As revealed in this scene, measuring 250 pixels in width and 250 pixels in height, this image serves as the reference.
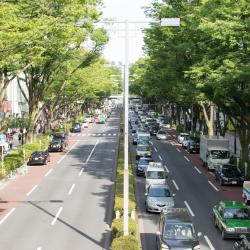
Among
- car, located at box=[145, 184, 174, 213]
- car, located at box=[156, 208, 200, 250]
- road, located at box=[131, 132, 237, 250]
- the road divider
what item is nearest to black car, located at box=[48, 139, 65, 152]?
road, located at box=[131, 132, 237, 250]

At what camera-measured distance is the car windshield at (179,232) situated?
2212cm

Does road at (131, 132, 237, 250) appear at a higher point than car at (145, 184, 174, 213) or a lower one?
lower

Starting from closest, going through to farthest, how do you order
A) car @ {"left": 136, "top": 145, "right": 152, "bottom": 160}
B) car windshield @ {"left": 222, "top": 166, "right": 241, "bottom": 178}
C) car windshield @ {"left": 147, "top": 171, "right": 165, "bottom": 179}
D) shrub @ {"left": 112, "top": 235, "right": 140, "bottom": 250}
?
shrub @ {"left": 112, "top": 235, "right": 140, "bottom": 250} < car windshield @ {"left": 147, "top": 171, "right": 165, "bottom": 179} < car windshield @ {"left": 222, "top": 166, "right": 241, "bottom": 178} < car @ {"left": 136, "top": 145, "right": 152, "bottom": 160}

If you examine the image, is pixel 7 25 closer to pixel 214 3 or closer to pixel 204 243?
pixel 204 243

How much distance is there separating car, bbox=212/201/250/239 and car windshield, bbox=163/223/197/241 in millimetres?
3169

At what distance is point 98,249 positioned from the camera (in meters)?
23.8

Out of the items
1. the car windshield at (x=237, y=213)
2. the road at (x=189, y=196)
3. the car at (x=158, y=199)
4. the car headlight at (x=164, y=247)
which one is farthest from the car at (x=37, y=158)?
the car headlight at (x=164, y=247)

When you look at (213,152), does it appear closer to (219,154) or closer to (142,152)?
(219,154)

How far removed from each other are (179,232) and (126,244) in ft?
8.55

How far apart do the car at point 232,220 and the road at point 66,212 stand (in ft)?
18.0

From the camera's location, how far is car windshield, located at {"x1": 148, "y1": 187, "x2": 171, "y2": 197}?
31.6m

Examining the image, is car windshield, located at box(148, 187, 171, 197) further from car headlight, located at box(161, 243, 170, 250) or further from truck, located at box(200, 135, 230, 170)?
truck, located at box(200, 135, 230, 170)

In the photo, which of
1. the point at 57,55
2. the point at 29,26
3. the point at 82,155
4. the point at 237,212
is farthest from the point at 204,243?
the point at 82,155

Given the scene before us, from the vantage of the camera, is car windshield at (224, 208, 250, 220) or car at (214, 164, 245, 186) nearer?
car windshield at (224, 208, 250, 220)
